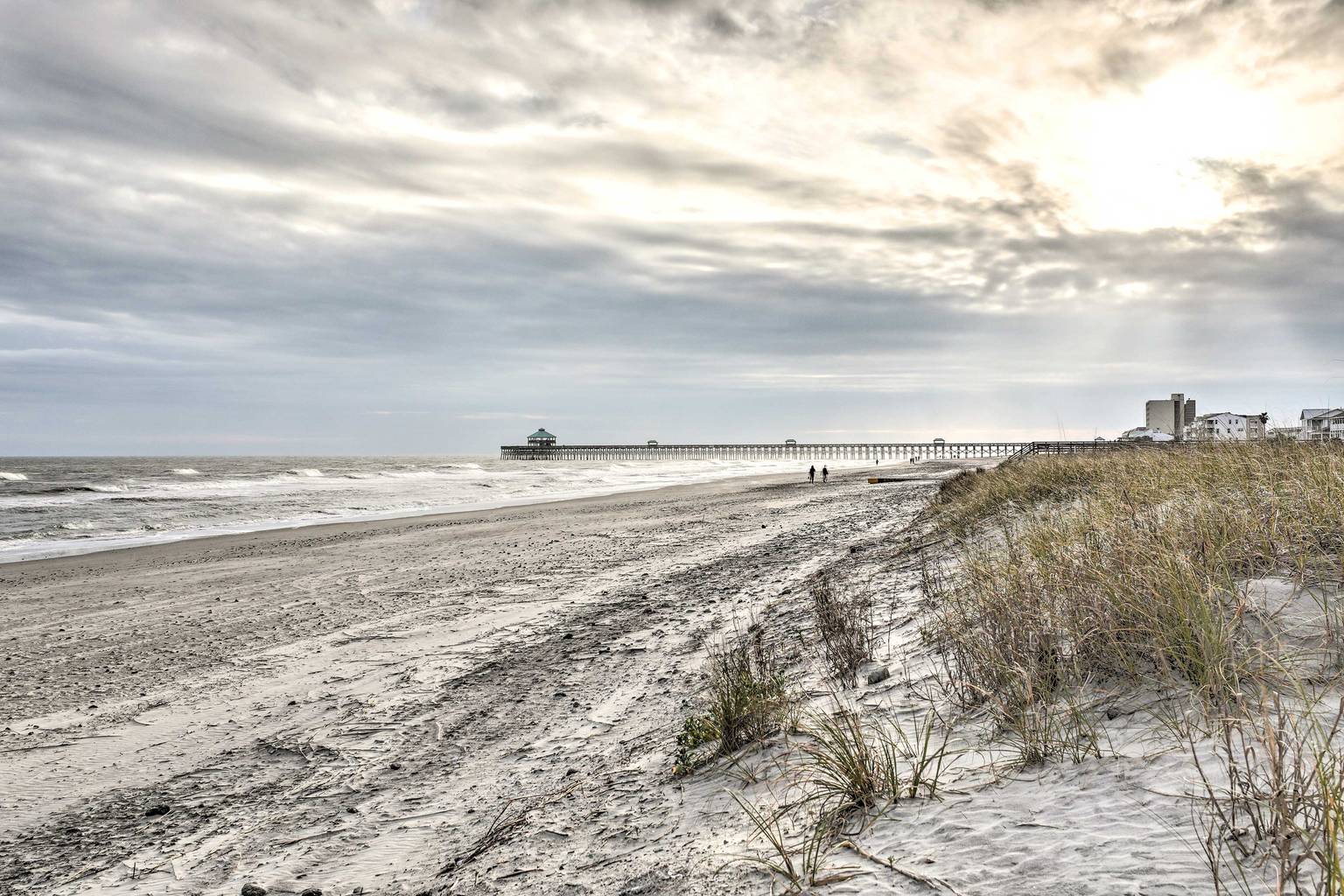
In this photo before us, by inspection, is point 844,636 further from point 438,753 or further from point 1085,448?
point 1085,448

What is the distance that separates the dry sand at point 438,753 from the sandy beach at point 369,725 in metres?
0.02

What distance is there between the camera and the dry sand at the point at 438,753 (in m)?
2.60

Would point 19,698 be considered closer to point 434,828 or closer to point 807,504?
point 434,828

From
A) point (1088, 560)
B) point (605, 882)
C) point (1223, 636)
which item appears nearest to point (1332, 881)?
point (1223, 636)

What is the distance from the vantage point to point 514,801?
12.3 ft

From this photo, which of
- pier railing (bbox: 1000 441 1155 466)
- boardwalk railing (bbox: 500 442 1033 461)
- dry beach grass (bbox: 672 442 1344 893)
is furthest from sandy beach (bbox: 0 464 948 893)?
boardwalk railing (bbox: 500 442 1033 461)

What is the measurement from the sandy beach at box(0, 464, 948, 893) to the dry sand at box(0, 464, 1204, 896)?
2 centimetres

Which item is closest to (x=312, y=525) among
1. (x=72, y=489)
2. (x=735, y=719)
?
(x=735, y=719)

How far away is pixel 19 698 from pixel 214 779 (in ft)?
10.3

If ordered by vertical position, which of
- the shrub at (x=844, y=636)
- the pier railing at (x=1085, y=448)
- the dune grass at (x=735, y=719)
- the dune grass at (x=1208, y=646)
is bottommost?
the dune grass at (x=735, y=719)

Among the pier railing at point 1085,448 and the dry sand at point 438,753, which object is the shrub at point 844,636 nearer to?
the dry sand at point 438,753

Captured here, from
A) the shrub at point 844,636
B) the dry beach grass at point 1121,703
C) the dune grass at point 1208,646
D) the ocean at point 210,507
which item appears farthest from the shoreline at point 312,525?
the dune grass at point 1208,646

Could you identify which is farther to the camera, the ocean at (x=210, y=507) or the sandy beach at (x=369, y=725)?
the ocean at (x=210, y=507)

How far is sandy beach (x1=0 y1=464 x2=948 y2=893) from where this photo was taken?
3287 mm
